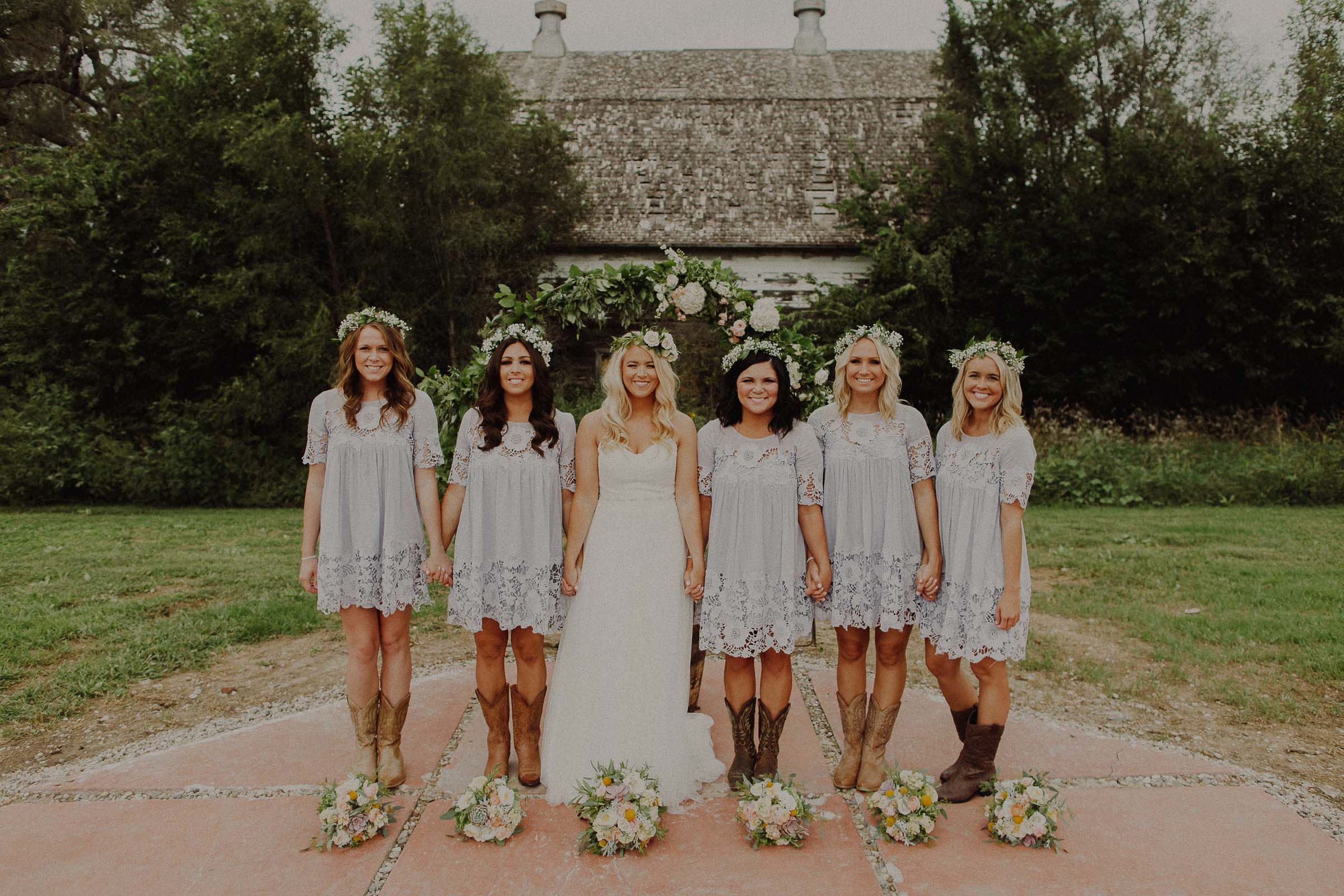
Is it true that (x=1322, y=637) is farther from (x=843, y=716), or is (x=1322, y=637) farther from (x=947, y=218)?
(x=947, y=218)

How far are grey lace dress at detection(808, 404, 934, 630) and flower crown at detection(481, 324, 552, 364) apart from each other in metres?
1.35

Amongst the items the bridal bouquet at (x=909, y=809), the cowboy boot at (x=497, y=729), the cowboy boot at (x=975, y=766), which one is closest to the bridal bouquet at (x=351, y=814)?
the cowboy boot at (x=497, y=729)

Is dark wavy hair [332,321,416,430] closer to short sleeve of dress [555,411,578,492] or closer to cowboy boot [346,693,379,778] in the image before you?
short sleeve of dress [555,411,578,492]

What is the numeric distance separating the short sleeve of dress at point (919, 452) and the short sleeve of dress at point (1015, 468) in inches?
10.9

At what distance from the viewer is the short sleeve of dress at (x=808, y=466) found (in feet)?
11.5

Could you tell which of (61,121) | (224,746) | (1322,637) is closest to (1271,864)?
(1322,637)

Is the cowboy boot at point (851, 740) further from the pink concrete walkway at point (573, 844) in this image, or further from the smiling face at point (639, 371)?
the smiling face at point (639, 371)

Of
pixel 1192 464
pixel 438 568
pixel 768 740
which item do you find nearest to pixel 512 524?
pixel 438 568

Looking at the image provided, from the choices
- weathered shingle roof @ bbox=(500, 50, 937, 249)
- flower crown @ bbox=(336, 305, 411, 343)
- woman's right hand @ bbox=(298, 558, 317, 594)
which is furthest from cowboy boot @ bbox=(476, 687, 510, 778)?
weathered shingle roof @ bbox=(500, 50, 937, 249)

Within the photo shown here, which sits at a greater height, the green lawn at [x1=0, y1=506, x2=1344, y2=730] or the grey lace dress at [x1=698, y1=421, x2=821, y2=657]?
the grey lace dress at [x1=698, y1=421, x2=821, y2=657]

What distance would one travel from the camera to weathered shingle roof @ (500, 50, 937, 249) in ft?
47.9

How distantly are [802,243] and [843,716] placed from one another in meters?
11.6

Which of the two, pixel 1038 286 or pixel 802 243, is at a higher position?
pixel 802 243

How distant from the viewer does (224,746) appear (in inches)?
161
